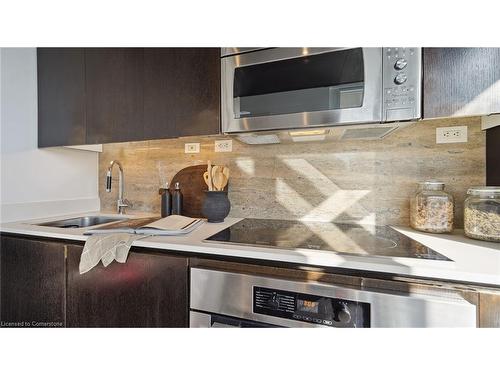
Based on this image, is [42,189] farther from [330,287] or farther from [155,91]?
[330,287]

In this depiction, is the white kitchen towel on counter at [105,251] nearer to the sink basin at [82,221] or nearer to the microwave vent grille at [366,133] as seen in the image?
the sink basin at [82,221]

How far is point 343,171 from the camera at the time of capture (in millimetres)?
1316

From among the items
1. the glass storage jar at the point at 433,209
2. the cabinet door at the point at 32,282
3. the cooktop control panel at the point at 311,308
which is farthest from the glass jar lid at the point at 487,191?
the cabinet door at the point at 32,282

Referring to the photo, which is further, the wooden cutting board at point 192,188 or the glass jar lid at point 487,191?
the wooden cutting board at point 192,188

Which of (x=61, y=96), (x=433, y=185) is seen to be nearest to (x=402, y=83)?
(x=433, y=185)

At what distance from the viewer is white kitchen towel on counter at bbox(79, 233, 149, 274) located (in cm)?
96

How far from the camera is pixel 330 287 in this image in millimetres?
735

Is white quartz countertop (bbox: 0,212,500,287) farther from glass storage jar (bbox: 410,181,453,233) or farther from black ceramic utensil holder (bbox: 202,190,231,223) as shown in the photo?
black ceramic utensil holder (bbox: 202,190,231,223)

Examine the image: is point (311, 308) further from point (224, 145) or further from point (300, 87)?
point (224, 145)

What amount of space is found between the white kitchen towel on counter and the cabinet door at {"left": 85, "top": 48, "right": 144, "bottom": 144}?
0.57 metres

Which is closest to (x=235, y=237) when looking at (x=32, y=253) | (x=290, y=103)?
(x=290, y=103)

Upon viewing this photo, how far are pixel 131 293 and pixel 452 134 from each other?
1626mm

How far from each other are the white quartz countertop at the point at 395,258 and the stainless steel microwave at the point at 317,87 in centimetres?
49

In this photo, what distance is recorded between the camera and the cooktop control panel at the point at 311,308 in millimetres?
714
